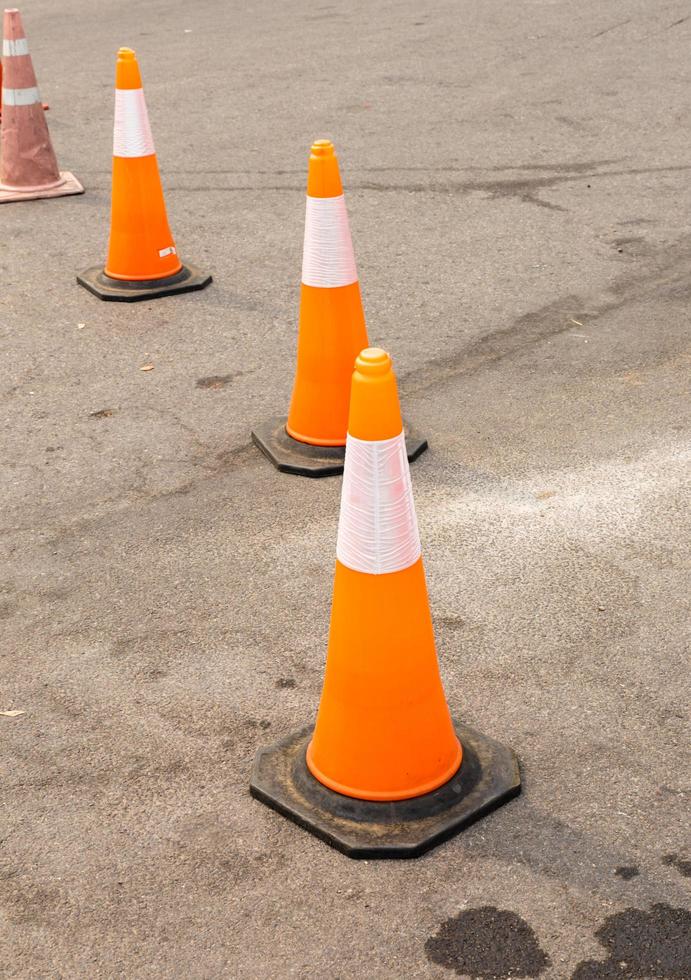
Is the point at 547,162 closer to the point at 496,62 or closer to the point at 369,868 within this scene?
the point at 496,62

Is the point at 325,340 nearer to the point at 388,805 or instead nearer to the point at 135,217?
the point at 135,217

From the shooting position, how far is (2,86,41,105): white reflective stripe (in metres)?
8.18

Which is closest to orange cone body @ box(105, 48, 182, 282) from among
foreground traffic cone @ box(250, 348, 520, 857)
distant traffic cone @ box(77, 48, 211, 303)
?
distant traffic cone @ box(77, 48, 211, 303)

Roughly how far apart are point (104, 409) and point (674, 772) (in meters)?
3.16

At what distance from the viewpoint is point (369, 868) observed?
10.1 ft

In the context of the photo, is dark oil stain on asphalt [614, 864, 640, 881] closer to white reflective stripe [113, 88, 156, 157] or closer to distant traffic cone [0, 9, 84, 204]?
white reflective stripe [113, 88, 156, 157]

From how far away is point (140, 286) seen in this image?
690 centimetres

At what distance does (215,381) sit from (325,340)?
3.16ft

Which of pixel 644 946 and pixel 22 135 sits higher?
pixel 22 135

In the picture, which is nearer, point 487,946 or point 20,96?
point 487,946

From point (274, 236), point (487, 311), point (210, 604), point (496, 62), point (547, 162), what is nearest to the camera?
point (210, 604)

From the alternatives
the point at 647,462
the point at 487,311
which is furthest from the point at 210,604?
the point at 487,311

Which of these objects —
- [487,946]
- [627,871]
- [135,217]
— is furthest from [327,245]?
[487,946]

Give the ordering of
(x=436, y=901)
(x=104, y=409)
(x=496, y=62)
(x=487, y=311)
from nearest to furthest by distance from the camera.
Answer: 1. (x=436, y=901)
2. (x=104, y=409)
3. (x=487, y=311)
4. (x=496, y=62)
